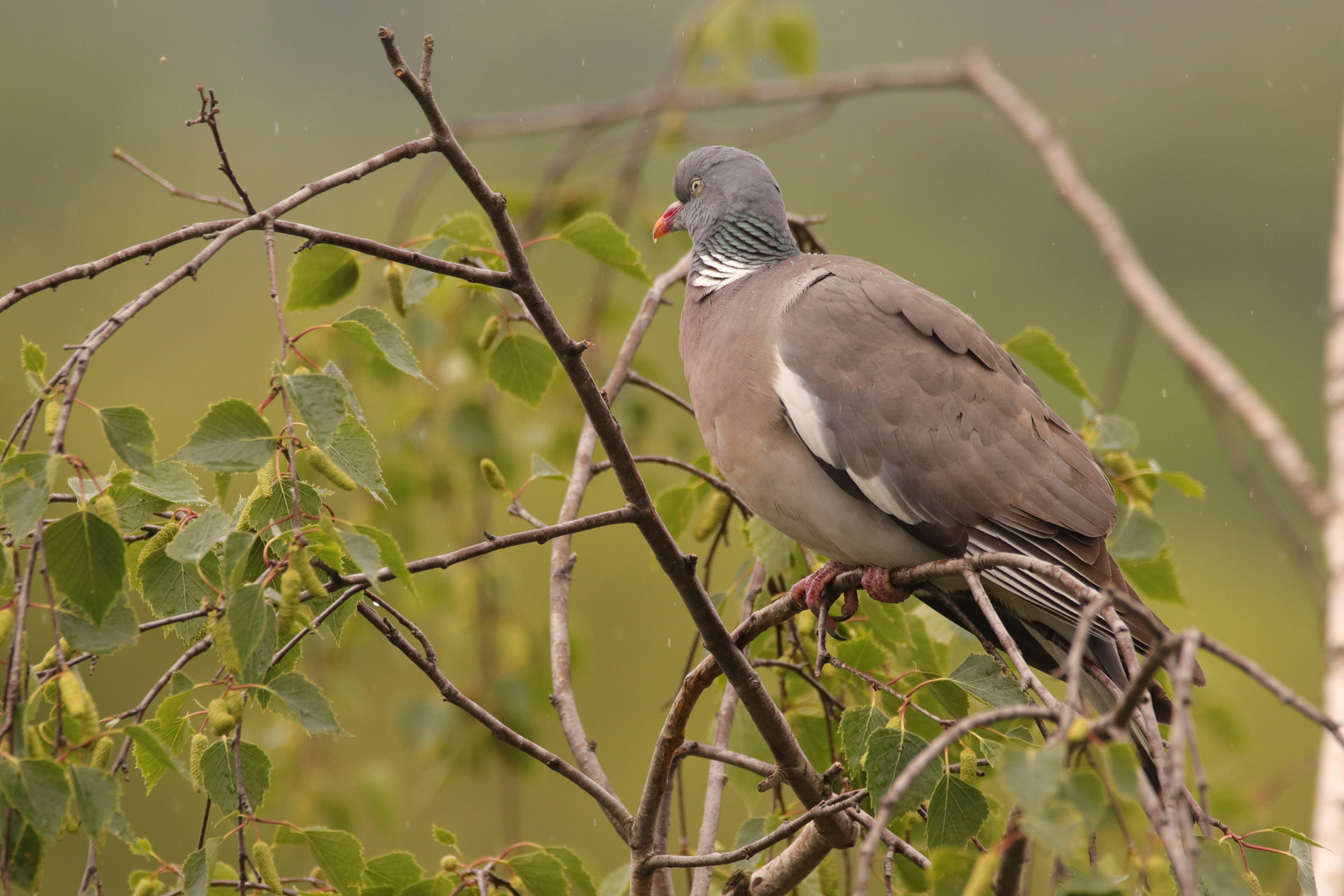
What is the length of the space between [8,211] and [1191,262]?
34.7 feet

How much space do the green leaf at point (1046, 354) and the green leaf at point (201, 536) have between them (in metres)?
1.36

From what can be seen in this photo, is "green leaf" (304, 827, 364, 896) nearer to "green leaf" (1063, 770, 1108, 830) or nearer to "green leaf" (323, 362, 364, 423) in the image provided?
"green leaf" (323, 362, 364, 423)

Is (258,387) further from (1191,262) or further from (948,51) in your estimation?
(948,51)

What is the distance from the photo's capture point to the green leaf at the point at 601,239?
167 centimetres

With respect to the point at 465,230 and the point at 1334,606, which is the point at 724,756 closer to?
the point at 465,230

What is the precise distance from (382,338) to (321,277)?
0.57m

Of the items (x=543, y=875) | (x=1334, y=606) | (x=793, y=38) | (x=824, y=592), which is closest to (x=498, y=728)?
(x=543, y=875)

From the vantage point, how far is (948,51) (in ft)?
46.5

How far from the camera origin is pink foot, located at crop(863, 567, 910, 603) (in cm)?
185

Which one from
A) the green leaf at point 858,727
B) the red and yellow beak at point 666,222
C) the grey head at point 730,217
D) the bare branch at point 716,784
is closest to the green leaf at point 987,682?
the green leaf at point 858,727

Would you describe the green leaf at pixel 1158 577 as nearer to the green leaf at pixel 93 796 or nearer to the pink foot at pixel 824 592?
the pink foot at pixel 824 592

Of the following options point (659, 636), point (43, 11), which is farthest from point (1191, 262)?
point (43, 11)

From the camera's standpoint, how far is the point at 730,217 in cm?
247

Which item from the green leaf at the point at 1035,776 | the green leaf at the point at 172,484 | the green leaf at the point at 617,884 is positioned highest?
the green leaf at the point at 172,484
